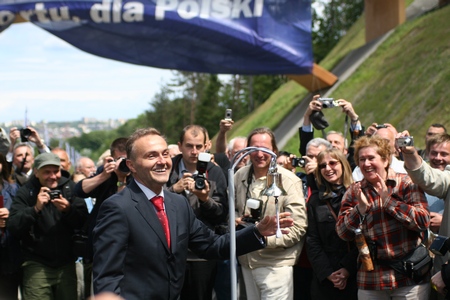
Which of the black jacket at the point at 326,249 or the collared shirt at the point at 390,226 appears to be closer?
the collared shirt at the point at 390,226

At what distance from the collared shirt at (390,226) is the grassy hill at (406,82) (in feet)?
32.9

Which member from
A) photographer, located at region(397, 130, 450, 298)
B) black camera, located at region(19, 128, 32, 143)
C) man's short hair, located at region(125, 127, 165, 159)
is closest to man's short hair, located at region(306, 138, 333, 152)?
photographer, located at region(397, 130, 450, 298)

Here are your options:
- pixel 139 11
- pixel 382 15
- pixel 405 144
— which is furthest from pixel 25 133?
pixel 382 15

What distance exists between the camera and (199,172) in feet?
20.6

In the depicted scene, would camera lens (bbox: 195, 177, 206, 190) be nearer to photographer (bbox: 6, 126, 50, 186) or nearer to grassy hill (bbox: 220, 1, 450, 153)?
photographer (bbox: 6, 126, 50, 186)

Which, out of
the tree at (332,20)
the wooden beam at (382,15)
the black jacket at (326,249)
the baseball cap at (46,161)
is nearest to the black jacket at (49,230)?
the baseball cap at (46,161)

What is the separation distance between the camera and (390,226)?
592cm

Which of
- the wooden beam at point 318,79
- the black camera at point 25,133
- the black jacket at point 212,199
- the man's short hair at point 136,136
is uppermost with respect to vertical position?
the wooden beam at point 318,79

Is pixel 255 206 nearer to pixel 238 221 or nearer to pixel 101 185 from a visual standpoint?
pixel 238 221

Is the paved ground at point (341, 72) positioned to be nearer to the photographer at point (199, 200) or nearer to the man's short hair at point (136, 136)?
the photographer at point (199, 200)

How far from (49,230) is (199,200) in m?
1.79

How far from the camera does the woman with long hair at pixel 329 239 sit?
654 centimetres

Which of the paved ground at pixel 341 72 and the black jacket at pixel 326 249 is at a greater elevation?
the paved ground at pixel 341 72

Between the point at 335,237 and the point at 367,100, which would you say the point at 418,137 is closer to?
the point at 367,100
